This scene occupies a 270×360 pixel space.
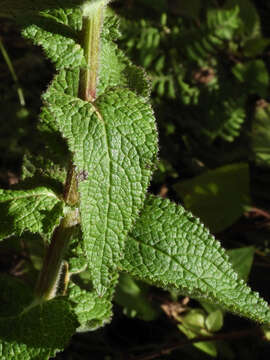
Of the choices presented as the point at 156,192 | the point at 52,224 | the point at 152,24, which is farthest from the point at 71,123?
the point at 152,24

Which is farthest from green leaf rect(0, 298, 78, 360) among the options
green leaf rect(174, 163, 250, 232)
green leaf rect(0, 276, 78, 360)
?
green leaf rect(174, 163, 250, 232)

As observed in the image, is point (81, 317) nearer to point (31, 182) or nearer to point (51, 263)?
point (51, 263)

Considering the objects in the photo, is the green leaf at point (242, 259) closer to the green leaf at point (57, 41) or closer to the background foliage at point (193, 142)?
the background foliage at point (193, 142)

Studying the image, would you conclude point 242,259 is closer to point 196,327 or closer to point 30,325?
point 196,327

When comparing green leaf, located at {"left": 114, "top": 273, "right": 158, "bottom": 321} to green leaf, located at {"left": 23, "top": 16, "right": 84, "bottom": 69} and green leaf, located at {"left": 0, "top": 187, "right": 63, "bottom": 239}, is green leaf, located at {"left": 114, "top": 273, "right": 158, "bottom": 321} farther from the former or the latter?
green leaf, located at {"left": 23, "top": 16, "right": 84, "bottom": 69}

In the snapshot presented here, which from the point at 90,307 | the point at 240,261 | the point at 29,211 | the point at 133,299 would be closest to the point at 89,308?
the point at 90,307
